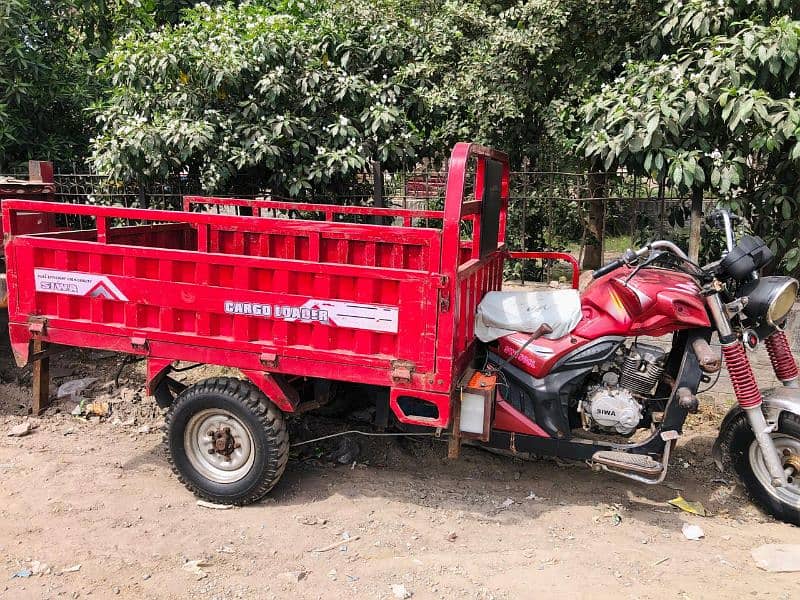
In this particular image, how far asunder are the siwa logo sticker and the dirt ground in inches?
44.9

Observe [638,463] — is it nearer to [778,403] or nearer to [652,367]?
[652,367]

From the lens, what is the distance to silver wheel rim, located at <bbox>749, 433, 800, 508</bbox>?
3619 millimetres

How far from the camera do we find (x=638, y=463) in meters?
3.61

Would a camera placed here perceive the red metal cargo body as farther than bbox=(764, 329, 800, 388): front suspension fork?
No

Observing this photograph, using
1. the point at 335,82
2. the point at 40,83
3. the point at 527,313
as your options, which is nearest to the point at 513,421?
the point at 527,313

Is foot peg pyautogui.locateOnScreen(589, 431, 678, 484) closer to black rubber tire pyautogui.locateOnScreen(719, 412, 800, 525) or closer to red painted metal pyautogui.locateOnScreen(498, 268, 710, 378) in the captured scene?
black rubber tire pyautogui.locateOnScreen(719, 412, 800, 525)

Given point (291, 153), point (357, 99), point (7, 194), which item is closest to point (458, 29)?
point (357, 99)

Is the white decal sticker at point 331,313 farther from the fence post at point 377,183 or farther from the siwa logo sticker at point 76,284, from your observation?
the fence post at point 377,183

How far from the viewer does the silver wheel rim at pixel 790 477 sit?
11.9 feet

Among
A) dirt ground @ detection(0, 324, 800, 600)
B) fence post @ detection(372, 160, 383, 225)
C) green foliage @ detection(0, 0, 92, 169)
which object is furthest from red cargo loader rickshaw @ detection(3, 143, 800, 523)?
green foliage @ detection(0, 0, 92, 169)

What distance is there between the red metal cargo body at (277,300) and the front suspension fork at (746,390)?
134 cm

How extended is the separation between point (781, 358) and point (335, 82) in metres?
5.09

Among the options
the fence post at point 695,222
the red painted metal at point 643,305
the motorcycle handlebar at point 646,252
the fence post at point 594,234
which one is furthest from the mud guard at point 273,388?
the fence post at point 594,234

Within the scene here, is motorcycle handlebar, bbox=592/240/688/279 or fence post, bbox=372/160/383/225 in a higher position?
fence post, bbox=372/160/383/225
